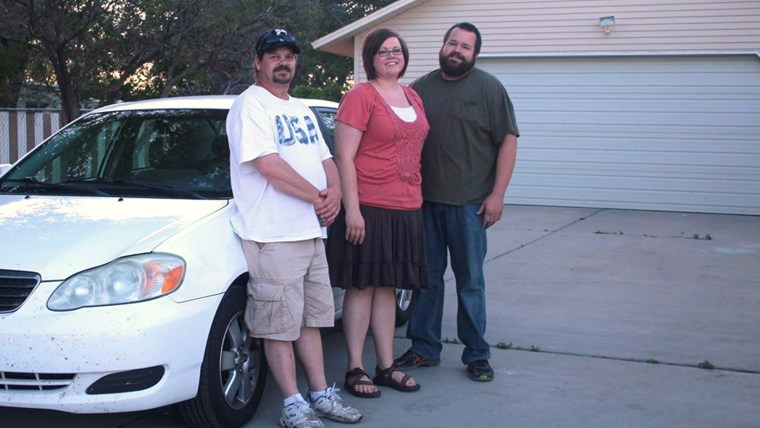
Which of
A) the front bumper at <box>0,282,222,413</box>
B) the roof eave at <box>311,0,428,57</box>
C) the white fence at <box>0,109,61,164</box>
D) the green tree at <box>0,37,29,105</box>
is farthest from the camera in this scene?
the roof eave at <box>311,0,428,57</box>

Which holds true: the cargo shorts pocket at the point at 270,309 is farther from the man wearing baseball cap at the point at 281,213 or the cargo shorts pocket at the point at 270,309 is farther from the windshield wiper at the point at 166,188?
the windshield wiper at the point at 166,188

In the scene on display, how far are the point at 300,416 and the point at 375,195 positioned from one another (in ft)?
3.92

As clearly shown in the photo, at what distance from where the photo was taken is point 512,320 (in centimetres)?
686

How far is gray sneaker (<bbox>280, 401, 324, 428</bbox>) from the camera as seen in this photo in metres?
4.36

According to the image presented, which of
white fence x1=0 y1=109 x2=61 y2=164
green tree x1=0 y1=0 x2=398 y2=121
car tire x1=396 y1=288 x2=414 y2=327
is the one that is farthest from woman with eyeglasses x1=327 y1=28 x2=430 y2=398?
white fence x1=0 y1=109 x2=61 y2=164

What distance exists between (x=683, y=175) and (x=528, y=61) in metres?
3.00

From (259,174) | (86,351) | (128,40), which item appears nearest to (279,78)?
(259,174)

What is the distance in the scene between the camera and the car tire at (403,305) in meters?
6.47

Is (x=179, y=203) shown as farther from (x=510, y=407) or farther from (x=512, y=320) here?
(x=512, y=320)

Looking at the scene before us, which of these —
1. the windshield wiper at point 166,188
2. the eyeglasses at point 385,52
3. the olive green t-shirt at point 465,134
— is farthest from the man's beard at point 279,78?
the olive green t-shirt at point 465,134

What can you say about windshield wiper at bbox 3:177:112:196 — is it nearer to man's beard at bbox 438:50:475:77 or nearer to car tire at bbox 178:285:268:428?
car tire at bbox 178:285:268:428

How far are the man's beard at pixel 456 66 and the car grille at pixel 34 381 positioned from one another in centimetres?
260

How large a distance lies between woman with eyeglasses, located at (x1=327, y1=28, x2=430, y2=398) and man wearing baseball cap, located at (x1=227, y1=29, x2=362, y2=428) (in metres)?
0.25

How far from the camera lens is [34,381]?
12.7 feet
